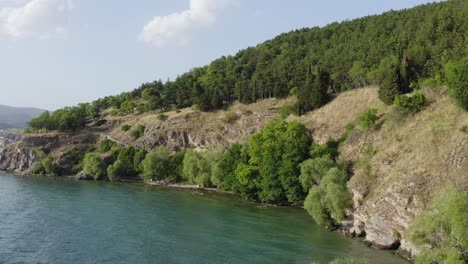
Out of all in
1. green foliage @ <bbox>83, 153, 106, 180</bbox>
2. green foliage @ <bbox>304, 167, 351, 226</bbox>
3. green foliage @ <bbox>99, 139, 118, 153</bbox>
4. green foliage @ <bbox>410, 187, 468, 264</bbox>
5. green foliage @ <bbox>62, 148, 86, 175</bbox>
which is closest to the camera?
green foliage @ <bbox>410, 187, 468, 264</bbox>

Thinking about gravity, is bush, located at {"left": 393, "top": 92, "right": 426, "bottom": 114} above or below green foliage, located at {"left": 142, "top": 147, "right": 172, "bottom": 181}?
above

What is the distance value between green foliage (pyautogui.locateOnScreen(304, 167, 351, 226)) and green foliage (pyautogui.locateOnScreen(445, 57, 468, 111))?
17.7m

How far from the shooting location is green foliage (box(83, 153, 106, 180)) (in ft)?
324

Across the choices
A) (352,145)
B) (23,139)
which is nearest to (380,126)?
(352,145)

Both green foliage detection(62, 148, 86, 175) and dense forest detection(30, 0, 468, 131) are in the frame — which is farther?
green foliage detection(62, 148, 86, 175)

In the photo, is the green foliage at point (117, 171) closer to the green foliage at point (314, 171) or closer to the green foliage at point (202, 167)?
the green foliage at point (202, 167)

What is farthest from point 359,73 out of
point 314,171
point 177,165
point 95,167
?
point 95,167

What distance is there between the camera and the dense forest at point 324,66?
73.2 meters

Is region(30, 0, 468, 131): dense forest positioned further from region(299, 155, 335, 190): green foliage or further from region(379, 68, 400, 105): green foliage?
region(299, 155, 335, 190): green foliage

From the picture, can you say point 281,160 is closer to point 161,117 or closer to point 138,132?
point 161,117

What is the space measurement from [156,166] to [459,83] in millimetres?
63299

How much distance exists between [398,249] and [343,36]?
7735cm

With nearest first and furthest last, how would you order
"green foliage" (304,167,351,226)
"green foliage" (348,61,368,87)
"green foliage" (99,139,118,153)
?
"green foliage" (304,167,351,226) < "green foliage" (348,61,368,87) < "green foliage" (99,139,118,153)

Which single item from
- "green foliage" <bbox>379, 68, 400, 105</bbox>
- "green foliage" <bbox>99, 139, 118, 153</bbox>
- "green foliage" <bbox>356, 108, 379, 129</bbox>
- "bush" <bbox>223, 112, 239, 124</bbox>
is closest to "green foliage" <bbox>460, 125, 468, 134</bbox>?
→ "green foliage" <bbox>356, 108, 379, 129</bbox>
